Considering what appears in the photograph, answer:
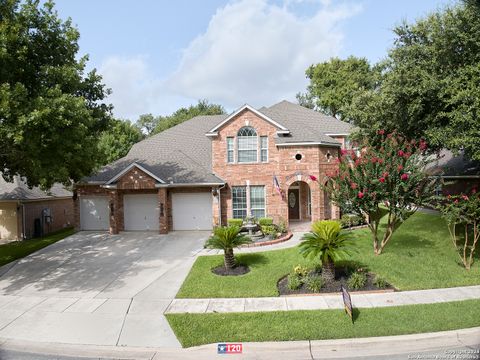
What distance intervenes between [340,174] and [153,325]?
844cm

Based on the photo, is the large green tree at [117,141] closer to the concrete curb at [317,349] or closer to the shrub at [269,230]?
the shrub at [269,230]

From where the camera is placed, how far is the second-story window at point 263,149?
69.6ft

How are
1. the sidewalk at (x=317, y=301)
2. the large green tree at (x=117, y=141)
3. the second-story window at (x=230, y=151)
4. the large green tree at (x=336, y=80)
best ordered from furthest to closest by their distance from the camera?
1. the large green tree at (x=336, y=80)
2. the large green tree at (x=117, y=141)
3. the second-story window at (x=230, y=151)
4. the sidewalk at (x=317, y=301)

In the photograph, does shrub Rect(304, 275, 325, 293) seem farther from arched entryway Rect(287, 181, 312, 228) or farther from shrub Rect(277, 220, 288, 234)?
arched entryway Rect(287, 181, 312, 228)

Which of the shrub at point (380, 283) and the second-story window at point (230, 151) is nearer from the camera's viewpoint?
the shrub at point (380, 283)

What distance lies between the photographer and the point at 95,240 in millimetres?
19516

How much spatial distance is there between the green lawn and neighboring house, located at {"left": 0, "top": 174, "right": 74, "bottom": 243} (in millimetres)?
15467

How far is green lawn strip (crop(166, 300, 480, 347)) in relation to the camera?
811cm

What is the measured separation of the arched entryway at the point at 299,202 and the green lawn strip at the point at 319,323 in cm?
1368

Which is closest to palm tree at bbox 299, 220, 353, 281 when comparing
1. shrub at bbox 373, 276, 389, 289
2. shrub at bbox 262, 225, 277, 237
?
shrub at bbox 373, 276, 389, 289

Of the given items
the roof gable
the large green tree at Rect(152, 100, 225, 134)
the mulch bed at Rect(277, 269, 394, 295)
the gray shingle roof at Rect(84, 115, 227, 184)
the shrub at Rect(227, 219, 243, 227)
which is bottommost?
the mulch bed at Rect(277, 269, 394, 295)

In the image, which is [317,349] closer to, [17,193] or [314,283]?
[314,283]

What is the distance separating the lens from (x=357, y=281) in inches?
439

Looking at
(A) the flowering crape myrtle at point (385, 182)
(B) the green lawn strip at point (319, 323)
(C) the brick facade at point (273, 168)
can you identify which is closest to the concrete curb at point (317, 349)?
(B) the green lawn strip at point (319, 323)
